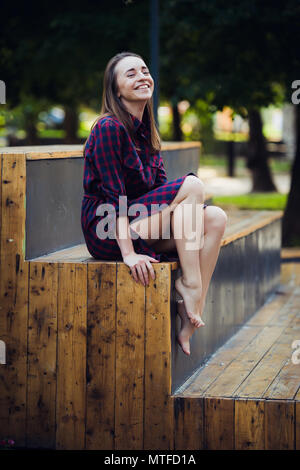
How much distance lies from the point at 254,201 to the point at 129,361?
11849 mm

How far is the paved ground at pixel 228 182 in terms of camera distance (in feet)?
62.6

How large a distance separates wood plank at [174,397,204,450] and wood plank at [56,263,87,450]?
0.50m

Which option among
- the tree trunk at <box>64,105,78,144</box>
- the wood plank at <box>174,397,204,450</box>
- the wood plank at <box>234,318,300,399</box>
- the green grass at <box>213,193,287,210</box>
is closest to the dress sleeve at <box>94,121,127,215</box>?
the wood plank at <box>174,397,204,450</box>

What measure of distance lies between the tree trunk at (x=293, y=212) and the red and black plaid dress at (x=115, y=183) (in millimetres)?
7491

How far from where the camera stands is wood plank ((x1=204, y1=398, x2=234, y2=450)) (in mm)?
4375

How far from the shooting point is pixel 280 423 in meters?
4.31

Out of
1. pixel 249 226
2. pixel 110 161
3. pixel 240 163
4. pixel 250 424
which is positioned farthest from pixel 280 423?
pixel 240 163

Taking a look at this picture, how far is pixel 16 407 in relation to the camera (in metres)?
4.64

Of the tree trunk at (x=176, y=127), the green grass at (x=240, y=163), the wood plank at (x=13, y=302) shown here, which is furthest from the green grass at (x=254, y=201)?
the wood plank at (x=13, y=302)

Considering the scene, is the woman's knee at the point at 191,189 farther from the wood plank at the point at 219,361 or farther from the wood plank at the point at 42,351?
the wood plank at the point at 219,361

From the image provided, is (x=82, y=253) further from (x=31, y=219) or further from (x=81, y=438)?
(x=81, y=438)

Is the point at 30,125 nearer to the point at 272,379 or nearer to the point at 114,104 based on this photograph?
the point at 114,104

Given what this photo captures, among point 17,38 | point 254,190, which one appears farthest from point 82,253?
point 254,190
